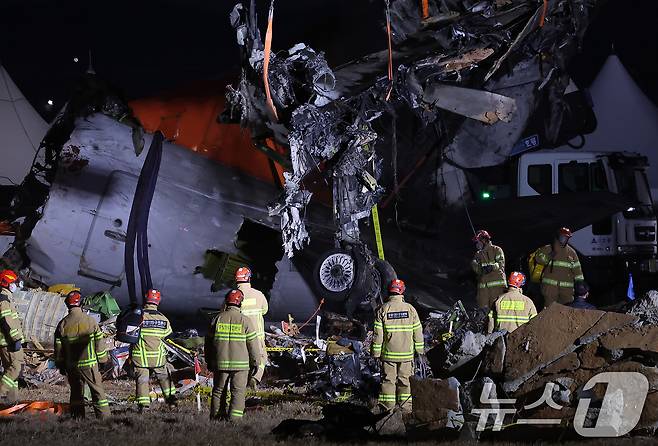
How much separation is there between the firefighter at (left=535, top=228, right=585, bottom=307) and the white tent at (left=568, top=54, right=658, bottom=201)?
8.86m

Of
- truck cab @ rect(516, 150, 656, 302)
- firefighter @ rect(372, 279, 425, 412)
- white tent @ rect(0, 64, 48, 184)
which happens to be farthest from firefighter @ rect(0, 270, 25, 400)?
white tent @ rect(0, 64, 48, 184)

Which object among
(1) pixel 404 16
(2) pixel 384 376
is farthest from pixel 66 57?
(2) pixel 384 376

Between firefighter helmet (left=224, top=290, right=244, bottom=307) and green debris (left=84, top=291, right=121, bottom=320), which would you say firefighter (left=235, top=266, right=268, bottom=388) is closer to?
firefighter helmet (left=224, top=290, right=244, bottom=307)

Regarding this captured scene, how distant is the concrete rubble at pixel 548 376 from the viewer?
613 centimetres

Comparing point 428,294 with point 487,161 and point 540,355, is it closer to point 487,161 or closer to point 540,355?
point 487,161

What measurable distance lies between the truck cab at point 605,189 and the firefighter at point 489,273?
3640 millimetres

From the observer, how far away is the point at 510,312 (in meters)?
8.51

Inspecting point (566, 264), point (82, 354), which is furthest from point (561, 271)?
point (82, 354)

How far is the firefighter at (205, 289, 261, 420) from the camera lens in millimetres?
7504

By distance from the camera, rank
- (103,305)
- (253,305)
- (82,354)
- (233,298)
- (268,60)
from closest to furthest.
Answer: (233,298) < (82,354) < (253,305) < (268,60) < (103,305)

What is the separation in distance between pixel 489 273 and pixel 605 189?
4.17 meters

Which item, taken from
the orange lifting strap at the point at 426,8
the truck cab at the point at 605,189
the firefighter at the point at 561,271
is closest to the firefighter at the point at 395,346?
the firefighter at the point at 561,271

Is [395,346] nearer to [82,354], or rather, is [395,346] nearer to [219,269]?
[82,354]

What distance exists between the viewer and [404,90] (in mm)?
10961
